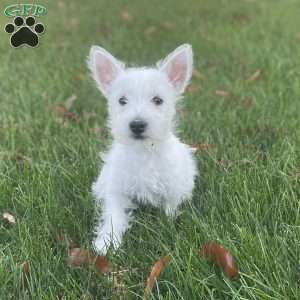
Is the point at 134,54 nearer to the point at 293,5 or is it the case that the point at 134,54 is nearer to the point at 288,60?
the point at 288,60

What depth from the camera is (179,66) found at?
358 cm

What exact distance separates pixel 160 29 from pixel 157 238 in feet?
20.5

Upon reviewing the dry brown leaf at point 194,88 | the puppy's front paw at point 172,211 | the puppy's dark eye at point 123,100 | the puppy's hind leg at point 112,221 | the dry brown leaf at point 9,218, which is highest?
the puppy's dark eye at point 123,100

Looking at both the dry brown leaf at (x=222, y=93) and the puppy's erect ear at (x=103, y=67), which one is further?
the dry brown leaf at (x=222, y=93)

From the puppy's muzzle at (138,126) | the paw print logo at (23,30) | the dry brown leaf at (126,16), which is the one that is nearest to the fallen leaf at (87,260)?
the puppy's muzzle at (138,126)

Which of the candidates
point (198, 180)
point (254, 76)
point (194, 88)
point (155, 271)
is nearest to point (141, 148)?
point (198, 180)

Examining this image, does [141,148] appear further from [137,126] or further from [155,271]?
[155,271]

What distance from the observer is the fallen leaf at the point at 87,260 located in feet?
9.37

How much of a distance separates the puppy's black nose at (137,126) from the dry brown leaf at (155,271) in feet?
2.70

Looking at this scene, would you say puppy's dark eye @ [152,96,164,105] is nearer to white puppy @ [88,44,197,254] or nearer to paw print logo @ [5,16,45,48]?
white puppy @ [88,44,197,254]

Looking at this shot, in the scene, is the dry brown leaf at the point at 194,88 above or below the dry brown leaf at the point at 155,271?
below

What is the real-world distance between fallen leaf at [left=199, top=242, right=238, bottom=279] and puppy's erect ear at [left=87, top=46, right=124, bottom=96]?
1.40m

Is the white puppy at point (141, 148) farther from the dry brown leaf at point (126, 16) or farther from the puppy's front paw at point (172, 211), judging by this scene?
the dry brown leaf at point (126, 16)

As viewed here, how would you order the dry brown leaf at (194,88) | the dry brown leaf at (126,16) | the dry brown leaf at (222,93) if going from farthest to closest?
the dry brown leaf at (126,16), the dry brown leaf at (194,88), the dry brown leaf at (222,93)
